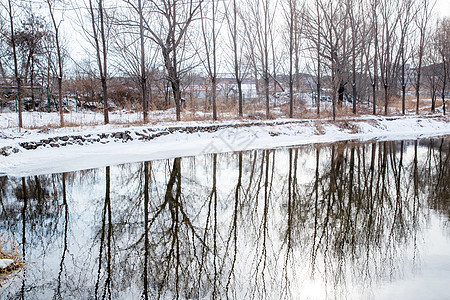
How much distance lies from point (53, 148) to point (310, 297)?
33.8 feet

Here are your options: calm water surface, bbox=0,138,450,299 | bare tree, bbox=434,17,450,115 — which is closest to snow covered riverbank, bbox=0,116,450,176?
calm water surface, bbox=0,138,450,299

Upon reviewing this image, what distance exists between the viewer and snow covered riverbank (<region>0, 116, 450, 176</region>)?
400 inches

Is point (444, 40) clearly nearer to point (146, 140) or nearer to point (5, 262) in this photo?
point (146, 140)

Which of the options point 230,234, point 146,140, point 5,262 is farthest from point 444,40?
point 5,262

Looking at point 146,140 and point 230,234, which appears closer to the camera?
point 230,234

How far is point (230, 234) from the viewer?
488 cm

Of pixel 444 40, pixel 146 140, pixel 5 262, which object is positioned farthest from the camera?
pixel 444 40

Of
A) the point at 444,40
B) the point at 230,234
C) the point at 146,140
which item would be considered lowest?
the point at 230,234

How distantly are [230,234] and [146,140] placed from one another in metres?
9.36

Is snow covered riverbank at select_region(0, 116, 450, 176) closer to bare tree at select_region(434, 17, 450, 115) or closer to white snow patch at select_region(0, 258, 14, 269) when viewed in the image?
white snow patch at select_region(0, 258, 14, 269)

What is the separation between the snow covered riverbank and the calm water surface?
1.69 m

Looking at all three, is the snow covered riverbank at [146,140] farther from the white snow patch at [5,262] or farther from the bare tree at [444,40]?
the bare tree at [444,40]

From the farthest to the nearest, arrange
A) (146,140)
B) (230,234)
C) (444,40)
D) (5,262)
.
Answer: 1. (444,40)
2. (146,140)
3. (230,234)
4. (5,262)

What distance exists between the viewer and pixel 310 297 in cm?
339
